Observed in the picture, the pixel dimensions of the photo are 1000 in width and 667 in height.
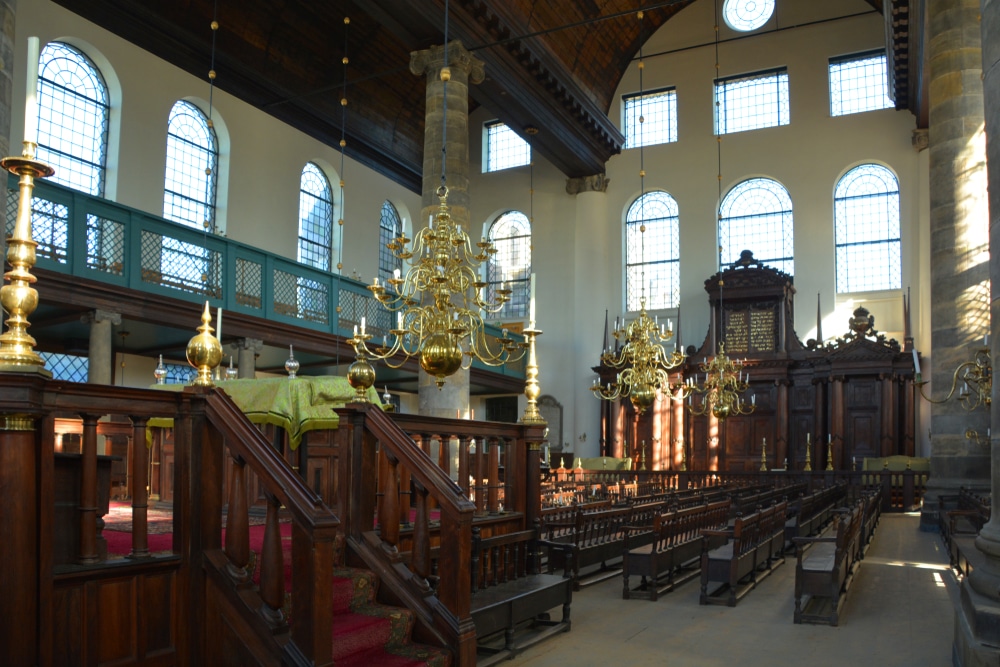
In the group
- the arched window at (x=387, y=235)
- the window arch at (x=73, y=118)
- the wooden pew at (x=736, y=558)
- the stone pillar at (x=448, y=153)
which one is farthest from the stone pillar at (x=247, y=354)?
the wooden pew at (x=736, y=558)

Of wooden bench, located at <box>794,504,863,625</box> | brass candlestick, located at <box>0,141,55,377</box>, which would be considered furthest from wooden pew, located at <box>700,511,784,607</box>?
brass candlestick, located at <box>0,141,55,377</box>

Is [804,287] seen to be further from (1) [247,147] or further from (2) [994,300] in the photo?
(2) [994,300]

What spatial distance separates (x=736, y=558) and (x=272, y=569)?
4.52m

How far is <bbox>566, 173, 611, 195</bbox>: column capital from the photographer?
22375 mm

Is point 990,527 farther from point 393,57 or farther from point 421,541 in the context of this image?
point 393,57

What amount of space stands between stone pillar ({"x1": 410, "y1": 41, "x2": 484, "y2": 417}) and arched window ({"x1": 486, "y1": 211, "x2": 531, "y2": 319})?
28.0 ft

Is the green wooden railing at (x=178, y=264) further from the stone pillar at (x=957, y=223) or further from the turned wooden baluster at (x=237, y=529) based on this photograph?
the stone pillar at (x=957, y=223)

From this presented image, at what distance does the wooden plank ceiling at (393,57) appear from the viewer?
49.3ft

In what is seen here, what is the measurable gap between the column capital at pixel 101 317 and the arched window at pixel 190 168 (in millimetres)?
4472

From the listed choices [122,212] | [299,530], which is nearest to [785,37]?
[122,212]

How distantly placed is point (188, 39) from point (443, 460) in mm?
12926

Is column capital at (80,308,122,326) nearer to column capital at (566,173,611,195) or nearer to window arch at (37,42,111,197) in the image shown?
window arch at (37,42,111,197)

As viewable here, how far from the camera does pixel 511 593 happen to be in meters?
5.32

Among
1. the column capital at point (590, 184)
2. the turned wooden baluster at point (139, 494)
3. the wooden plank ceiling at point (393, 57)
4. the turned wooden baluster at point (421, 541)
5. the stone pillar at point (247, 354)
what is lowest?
the turned wooden baluster at point (421, 541)
